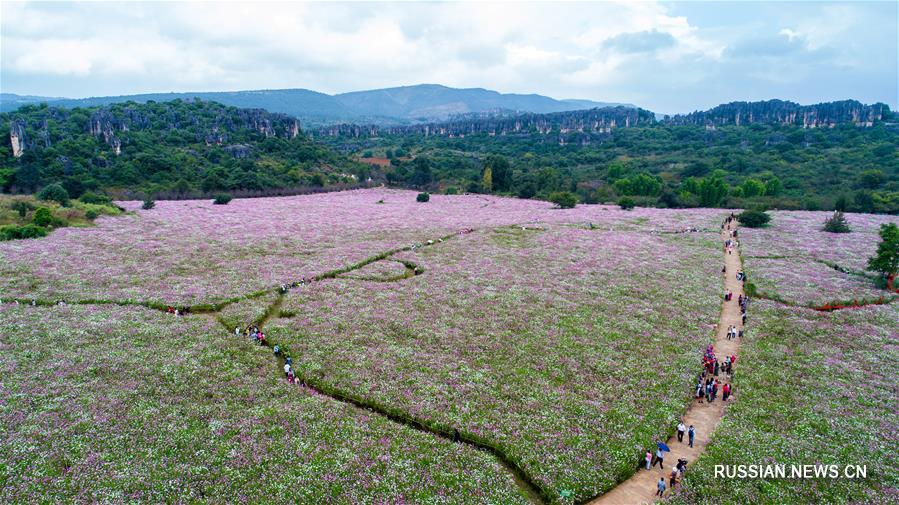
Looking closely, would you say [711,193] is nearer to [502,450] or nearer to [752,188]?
[752,188]

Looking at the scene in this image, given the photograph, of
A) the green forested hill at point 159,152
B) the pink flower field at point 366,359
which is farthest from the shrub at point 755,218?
the green forested hill at point 159,152

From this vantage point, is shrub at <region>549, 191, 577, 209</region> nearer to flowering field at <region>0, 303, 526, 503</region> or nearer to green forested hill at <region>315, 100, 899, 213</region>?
green forested hill at <region>315, 100, 899, 213</region>

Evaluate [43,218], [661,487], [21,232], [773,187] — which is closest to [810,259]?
[661,487]

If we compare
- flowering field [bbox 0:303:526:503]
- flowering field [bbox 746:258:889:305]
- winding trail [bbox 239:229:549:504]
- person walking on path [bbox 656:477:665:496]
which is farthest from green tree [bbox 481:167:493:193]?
person walking on path [bbox 656:477:665:496]

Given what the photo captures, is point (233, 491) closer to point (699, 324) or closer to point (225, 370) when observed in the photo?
point (225, 370)

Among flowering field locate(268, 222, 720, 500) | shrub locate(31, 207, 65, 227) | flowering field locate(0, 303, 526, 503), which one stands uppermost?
shrub locate(31, 207, 65, 227)

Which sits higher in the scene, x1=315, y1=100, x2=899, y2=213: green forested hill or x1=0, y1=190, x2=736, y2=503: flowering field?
x1=315, y1=100, x2=899, y2=213: green forested hill
